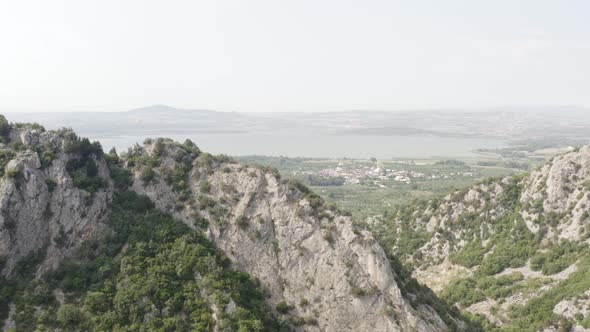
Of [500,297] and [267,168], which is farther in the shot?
[500,297]

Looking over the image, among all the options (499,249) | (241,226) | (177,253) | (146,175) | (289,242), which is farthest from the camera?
(499,249)

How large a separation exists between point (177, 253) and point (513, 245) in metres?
35.9

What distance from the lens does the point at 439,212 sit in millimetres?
57844

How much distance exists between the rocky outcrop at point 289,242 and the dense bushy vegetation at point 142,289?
5.91ft

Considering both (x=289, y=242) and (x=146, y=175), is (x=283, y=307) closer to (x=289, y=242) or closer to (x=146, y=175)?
(x=289, y=242)

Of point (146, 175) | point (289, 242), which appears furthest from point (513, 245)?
point (146, 175)

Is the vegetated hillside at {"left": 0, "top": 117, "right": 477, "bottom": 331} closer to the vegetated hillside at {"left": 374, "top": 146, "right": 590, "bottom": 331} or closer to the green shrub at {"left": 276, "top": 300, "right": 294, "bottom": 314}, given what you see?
the green shrub at {"left": 276, "top": 300, "right": 294, "bottom": 314}

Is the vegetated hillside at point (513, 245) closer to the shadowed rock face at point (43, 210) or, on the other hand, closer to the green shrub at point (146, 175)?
the green shrub at point (146, 175)

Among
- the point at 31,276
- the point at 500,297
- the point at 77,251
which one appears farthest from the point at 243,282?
the point at 500,297

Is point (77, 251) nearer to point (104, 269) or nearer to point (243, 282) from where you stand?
point (104, 269)

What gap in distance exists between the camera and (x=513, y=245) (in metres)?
47.5

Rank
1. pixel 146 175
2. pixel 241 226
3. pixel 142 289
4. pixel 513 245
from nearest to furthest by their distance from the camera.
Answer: pixel 142 289, pixel 241 226, pixel 146 175, pixel 513 245

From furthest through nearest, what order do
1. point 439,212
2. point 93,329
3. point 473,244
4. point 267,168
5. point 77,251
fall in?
point 439,212
point 473,244
point 267,168
point 77,251
point 93,329

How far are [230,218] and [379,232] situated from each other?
3301cm
